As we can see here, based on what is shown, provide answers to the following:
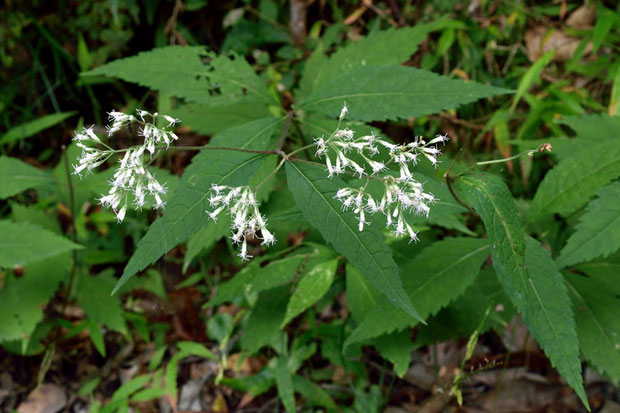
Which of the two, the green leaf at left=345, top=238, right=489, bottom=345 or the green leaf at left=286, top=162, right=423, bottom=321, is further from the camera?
the green leaf at left=345, top=238, right=489, bottom=345

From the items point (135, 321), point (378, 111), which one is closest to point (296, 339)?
point (135, 321)

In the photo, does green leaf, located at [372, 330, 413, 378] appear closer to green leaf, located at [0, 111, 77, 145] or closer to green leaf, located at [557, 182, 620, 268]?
green leaf, located at [557, 182, 620, 268]

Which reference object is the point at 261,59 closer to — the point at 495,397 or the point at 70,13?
the point at 70,13

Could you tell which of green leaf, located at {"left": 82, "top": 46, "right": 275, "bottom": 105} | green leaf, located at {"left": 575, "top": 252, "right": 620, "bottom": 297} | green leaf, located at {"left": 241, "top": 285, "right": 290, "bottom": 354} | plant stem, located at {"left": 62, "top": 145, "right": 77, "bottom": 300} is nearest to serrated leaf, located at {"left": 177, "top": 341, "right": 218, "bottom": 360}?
green leaf, located at {"left": 241, "top": 285, "right": 290, "bottom": 354}

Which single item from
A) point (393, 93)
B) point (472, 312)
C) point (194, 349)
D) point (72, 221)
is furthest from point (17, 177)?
point (472, 312)

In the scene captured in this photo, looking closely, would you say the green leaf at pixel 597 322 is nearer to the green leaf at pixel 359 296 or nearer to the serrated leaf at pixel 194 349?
the green leaf at pixel 359 296

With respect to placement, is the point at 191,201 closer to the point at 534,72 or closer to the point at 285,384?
the point at 285,384
